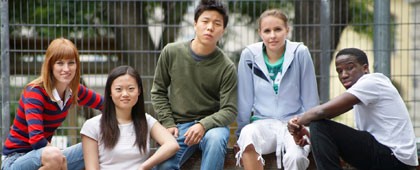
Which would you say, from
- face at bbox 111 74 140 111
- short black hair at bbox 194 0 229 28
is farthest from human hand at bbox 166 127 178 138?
short black hair at bbox 194 0 229 28

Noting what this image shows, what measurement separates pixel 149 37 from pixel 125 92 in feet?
8.67

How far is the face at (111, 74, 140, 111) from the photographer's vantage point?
17.0 ft

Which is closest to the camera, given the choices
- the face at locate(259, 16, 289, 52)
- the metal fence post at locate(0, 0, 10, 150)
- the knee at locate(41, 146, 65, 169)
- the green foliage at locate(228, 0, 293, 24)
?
the knee at locate(41, 146, 65, 169)

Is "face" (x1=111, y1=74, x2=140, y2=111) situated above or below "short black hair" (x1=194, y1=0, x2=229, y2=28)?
below

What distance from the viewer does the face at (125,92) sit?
5195 mm

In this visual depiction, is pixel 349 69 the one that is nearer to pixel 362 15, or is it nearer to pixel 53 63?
pixel 53 63

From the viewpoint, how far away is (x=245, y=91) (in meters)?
5.54

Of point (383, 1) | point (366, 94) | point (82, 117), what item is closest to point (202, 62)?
point (366, 94)

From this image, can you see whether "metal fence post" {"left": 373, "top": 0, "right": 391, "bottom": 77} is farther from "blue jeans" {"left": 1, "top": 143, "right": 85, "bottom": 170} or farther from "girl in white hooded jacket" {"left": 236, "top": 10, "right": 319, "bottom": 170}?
"blue jeans" {"left": 1, "top": 143, "right": 85, "bottom": 170}

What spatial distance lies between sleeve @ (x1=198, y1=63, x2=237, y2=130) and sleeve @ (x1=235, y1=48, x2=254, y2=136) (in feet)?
0.18

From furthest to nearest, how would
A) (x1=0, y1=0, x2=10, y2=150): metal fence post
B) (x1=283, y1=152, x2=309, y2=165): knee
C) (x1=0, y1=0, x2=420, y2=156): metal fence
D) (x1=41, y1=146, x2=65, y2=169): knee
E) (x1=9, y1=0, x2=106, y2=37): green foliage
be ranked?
(x1=9, y1=0, x2=106, y2=37): green foliage → (x1=0, y1=0, x2=420, y2=156): metal fence → (x1=0, y1=0, x2=10, y2=150): metal fence post → (x1=283, y1=152, x2=309, y2=165): knee → (x1=41, y1=146, x2=65, y2=169): knee

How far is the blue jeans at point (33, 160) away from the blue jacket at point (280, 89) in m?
1.13

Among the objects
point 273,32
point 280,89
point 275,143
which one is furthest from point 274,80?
point 275,143

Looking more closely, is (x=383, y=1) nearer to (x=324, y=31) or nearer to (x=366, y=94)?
(x=324, y=31)
